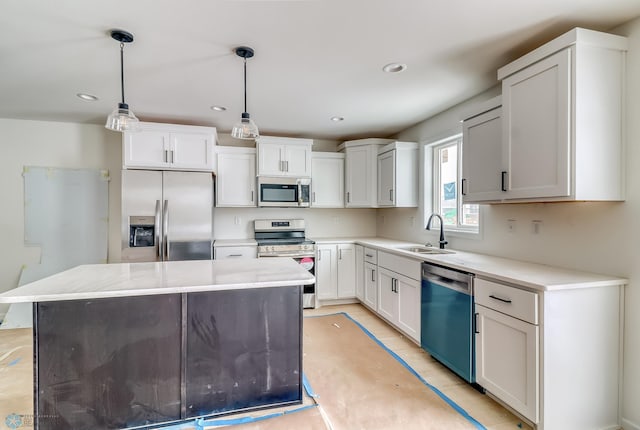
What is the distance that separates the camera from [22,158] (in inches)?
142

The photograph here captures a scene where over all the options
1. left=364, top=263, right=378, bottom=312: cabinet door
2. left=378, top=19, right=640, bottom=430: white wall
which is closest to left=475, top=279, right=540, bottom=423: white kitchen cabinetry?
left=378, top=19, right=640, bottom=430: white wall

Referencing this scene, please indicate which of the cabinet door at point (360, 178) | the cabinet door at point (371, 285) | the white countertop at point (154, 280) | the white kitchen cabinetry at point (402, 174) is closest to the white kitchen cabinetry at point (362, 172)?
the cabinet door at point (360, 178)

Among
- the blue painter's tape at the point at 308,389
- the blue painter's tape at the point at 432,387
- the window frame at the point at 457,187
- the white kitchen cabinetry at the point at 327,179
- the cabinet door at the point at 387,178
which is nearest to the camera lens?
the blue painter's tape at the point at 432,387

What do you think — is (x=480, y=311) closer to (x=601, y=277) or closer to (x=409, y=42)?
(x=601, y=277)

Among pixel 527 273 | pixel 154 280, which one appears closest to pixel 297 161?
pixel 154 280

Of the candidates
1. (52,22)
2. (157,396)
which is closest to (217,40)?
(52,22)

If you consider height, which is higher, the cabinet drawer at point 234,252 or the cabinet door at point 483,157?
the cabinet door at point 483,157

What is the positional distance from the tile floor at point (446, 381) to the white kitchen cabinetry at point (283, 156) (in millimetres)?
2103

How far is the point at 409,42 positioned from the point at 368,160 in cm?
226

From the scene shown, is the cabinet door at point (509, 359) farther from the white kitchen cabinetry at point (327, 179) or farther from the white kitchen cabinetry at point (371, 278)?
the white kitchen cabinetry at point (327, 179)

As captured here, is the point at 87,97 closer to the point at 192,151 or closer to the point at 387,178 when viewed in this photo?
the point at 192,151

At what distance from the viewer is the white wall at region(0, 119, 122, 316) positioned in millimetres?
3580

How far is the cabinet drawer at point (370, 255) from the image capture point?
142 inches

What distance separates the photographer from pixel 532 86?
1904 mm
